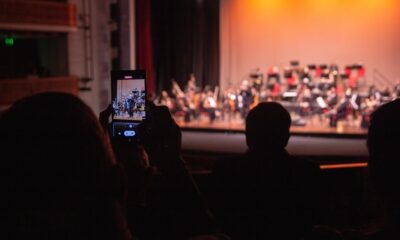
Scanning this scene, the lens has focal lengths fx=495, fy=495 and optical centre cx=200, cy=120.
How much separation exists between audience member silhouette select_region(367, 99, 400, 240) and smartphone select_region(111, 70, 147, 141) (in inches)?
28.5

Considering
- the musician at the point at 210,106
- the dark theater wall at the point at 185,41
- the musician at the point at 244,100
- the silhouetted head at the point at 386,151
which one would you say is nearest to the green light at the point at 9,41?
the musician at the point at 210,106

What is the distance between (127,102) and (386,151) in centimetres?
88

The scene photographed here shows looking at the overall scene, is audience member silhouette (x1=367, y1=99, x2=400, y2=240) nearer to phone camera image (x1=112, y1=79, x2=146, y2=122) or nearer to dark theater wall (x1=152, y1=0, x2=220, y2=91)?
phone camera image (x1=112, y1=79, x2=146, y2=122)

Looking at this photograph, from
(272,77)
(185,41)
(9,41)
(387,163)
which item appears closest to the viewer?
(387,163)

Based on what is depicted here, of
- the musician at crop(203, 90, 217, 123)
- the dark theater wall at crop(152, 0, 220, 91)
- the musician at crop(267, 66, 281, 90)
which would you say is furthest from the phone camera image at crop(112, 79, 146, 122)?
the dark theater wall at crop(152, 0, 220, 91)

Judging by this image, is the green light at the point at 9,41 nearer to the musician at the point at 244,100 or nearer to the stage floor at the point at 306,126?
the stage floor at the point at 306,126

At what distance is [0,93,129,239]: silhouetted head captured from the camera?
705mm

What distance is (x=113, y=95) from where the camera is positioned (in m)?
1.71

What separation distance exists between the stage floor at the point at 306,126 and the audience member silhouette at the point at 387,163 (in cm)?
697

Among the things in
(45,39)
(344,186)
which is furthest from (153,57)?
(344,186)

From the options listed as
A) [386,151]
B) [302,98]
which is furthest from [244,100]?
[386,151]

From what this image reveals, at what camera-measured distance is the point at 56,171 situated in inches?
28.0

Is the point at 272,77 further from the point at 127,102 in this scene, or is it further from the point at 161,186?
the point at 161,186

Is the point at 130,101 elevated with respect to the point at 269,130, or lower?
elevated
